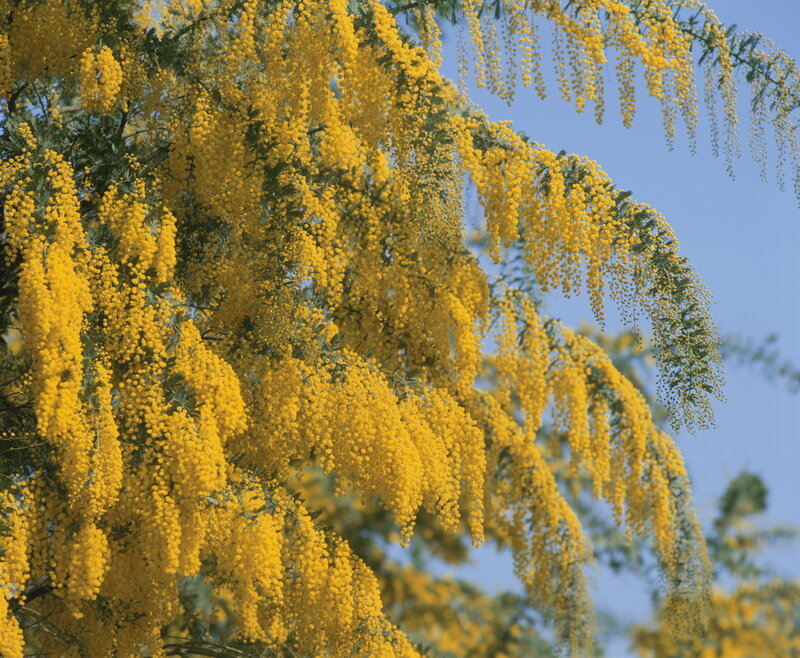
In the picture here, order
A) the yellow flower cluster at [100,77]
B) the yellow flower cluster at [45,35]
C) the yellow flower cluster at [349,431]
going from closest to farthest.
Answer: the yellow flower cluster at [349,431]
the yellow flower cluster at [100,77]
the yellow flower cluster at [45,35]

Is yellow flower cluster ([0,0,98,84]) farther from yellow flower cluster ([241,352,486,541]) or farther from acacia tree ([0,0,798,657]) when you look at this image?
yellow flower cluster ([241,352,486,541])

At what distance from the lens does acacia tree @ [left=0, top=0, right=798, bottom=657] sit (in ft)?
15.9

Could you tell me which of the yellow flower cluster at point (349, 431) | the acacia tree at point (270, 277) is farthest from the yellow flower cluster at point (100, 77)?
the yellow flower cluster at point (349, 431)

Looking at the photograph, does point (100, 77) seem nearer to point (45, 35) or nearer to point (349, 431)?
point (45, 35)

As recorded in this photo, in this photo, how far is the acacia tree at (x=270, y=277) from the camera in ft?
15.9

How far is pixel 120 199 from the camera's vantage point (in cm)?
524

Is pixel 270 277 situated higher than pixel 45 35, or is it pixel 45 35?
pixel 45 35

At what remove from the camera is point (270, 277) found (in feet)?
17.9

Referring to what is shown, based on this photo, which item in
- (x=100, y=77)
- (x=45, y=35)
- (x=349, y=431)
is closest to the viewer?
(x=349, y=431)

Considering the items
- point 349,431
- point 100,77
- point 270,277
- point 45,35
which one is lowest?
point 349,431

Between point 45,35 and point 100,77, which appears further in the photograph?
point 45,35

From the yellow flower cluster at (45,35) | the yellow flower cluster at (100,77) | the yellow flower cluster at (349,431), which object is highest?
the yellow flower cluster at (45,35)

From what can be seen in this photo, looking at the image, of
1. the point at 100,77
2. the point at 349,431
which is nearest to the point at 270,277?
the point at 349,431

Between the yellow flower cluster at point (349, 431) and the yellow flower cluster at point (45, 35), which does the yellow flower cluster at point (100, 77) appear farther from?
the yellow flower cluster at point (349, 431)
